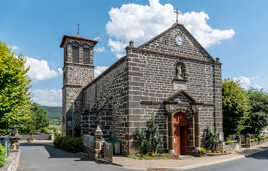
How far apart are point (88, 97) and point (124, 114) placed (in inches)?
429

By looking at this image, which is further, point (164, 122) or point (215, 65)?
point (215, 65)

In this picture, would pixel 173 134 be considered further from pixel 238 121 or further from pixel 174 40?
pixel 238 121

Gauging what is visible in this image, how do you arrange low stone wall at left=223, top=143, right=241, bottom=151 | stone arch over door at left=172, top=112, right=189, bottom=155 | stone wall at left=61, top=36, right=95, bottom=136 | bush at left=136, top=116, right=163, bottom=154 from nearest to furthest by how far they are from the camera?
bush at left=136, top=116, right=163, bottom=154
stone arch over door at left=172, top=112, right=189, bottom=155
low stone wall at left=223, top=143, right=241, bottom=151
stone wall at left=61, top=36, right=95, bottom=136

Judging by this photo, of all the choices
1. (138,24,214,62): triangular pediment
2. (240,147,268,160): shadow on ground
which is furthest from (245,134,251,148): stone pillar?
(138,24,214,62): triangular pediment

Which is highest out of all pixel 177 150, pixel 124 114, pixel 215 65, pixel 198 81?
pixel 215 65

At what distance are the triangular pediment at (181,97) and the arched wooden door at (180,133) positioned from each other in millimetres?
999

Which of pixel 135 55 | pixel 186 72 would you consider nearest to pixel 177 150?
pixel 186 72

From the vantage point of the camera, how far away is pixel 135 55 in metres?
13.7

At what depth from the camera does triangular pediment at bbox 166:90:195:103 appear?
1437 centimetres

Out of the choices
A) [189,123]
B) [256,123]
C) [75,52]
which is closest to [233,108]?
[256,123]

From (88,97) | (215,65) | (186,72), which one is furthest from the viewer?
(88,97)

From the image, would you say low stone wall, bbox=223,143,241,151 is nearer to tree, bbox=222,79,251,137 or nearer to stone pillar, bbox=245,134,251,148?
tree, bbox=222,79,251,137

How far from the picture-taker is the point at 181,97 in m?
14.8

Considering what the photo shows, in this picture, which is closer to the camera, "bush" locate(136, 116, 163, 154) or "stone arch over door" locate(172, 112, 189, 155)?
"bush" locate(136, 116, 163, 154)
